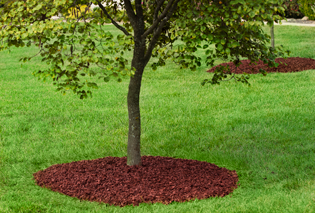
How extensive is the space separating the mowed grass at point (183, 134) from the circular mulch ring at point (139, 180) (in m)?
0.16

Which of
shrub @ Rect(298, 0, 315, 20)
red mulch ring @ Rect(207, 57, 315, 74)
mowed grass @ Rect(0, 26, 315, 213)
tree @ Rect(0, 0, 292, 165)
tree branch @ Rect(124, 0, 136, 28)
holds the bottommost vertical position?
mowed grass @ Rect(0, 26, 315, 213)

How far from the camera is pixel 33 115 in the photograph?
9500 mm

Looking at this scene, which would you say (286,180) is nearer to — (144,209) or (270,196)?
(270,196)

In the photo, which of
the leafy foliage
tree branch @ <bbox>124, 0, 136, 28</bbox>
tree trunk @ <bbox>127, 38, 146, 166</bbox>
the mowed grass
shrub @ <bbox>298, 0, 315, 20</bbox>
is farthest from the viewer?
shrub @ <bbox>298, 0, 315, 20</bbox>

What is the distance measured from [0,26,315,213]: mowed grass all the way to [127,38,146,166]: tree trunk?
1.13 meters

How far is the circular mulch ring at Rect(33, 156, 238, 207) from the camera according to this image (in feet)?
15.8

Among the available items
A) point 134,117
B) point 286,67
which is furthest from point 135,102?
point 286,67

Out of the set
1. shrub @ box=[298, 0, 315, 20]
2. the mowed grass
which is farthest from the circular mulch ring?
shrub @ box=[298, 0, 315, 20]

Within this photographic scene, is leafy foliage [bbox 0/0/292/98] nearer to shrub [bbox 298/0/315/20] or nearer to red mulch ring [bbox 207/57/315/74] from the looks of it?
shrub [bbox 298/0/315/20]

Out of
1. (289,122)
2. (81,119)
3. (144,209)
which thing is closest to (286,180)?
(144,209)

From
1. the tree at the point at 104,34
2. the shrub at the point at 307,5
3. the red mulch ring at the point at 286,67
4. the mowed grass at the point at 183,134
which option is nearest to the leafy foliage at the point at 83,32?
the tree at the point at 104,34

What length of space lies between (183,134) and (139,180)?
288 cm

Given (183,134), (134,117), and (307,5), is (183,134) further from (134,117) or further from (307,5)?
(307,5)

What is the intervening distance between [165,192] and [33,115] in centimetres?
595
